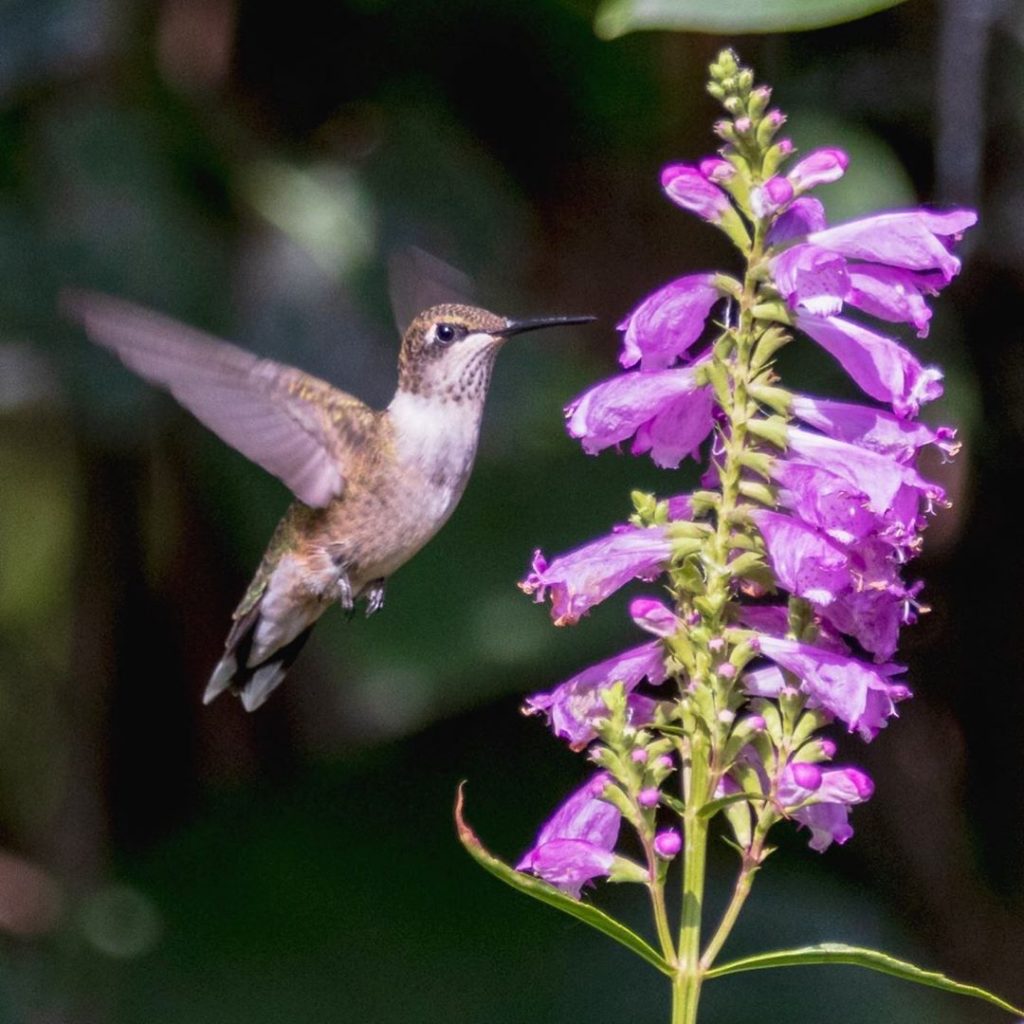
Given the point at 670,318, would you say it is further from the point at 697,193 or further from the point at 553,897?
the point at 553,897

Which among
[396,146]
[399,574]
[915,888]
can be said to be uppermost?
[396,146]

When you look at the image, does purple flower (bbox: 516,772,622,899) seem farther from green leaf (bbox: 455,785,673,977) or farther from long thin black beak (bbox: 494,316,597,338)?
long thin black beak (bbox: 494,316,597,338)

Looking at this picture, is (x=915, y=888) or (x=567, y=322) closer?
(x=567, y=322)

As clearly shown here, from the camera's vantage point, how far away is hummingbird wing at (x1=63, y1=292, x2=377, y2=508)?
238cm

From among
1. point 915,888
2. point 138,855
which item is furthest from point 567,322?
point 915,888

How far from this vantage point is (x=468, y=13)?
4.46 meters

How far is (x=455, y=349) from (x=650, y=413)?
3.21 feet

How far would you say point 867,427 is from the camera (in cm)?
188

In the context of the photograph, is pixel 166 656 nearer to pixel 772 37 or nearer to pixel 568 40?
pixel 568 40

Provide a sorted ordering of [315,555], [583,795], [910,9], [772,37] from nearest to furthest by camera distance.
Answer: [583,795] < [315,555] < [772,37] < [910,9]

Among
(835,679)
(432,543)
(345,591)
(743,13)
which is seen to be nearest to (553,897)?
(835,679)

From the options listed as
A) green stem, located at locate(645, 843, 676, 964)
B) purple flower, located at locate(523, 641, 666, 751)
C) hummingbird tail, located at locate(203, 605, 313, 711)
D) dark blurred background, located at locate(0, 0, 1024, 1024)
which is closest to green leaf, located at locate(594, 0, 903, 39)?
purple flower, located at locate(523, 641, 666, 751)

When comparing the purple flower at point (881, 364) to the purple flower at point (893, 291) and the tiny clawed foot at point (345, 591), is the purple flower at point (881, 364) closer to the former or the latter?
the purple flower at point (893, 291)

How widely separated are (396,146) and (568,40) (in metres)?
0.56
